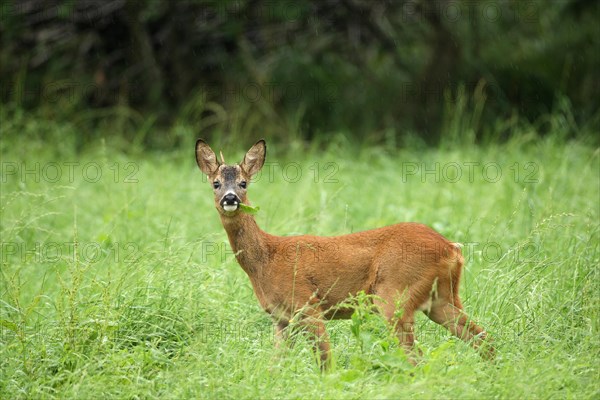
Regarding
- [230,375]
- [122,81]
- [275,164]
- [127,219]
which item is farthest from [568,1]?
[230,375]

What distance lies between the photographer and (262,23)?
11797 mm

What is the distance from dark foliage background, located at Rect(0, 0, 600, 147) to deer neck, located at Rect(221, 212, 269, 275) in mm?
6506

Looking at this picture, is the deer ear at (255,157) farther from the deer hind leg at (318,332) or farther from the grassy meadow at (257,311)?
the deer hind leg at (318,332)

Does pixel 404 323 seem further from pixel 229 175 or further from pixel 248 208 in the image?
pixel 229 175

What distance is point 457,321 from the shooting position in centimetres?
441

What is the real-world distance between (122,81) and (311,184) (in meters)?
4.52

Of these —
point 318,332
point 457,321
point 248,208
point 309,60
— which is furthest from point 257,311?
point 309,60

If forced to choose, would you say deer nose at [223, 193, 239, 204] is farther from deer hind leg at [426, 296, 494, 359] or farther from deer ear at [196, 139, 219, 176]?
deer hind leg at [426, 296, 494, 359]

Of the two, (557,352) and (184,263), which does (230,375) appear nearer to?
(184,263)

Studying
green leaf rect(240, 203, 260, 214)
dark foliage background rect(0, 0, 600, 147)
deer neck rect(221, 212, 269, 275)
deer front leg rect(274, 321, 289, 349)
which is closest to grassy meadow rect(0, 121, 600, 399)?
deer front leg rect(274, 321, 289, 349)

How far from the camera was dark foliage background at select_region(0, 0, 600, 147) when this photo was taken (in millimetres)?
11469

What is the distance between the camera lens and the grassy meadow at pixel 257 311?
13.0ft

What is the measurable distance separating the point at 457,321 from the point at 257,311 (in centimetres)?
124

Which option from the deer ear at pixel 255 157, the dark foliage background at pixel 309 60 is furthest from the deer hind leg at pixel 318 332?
the dark foliage background at pixel 309 60
